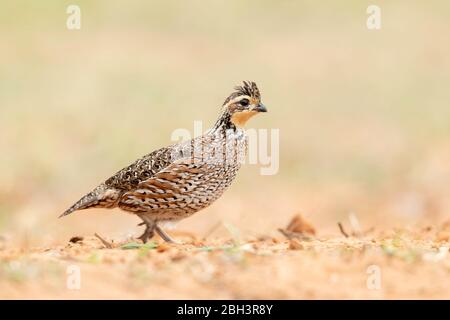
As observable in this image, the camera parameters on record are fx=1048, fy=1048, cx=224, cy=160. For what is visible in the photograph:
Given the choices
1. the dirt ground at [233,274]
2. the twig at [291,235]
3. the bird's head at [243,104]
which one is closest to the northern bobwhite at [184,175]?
the bird's head at [243,104]

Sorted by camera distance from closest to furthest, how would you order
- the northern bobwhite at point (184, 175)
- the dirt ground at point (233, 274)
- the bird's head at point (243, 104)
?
the dirt ground at point (233, 274), the northern bobwhite at point (184, 175), the bird's head at point (243, 104)

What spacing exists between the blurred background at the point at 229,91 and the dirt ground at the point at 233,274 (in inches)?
137

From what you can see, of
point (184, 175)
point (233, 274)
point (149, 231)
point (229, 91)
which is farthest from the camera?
point (229, 91)

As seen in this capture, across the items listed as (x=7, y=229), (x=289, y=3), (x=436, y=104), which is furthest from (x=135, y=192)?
(x=289, y=3)

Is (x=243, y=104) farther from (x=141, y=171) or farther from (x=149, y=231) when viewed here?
(x=149, y=231)

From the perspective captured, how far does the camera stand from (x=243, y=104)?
11562mm

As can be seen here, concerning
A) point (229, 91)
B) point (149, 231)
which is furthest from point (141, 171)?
point (229, 91)

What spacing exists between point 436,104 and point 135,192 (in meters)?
14.6

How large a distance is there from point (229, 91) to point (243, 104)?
14416 millimetres

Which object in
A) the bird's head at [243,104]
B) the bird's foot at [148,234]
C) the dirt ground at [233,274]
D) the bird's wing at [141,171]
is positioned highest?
the bird's head at [243,104]

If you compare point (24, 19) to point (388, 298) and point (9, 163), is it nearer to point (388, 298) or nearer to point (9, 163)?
point (9, 163)

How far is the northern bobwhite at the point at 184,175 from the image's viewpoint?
10805 millimetres

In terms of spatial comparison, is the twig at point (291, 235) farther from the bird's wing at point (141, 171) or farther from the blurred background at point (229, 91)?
the bird's wing at point (141, 171)

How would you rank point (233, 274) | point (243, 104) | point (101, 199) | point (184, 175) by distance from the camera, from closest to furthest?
point (233, 274), point (184, 175), point (101, 199), point (243, 104)
